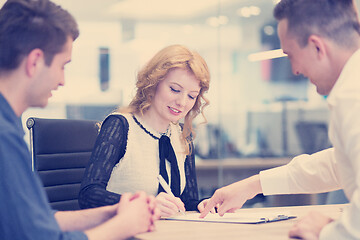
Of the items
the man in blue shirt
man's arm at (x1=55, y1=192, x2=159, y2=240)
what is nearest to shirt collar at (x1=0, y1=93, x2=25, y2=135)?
the man in blue shirt

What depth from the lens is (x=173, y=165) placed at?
2145 millimetres

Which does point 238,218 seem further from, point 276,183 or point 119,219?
point 119,219

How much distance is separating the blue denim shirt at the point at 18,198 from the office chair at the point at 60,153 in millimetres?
979

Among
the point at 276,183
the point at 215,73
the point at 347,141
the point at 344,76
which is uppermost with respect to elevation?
the point at 215,73

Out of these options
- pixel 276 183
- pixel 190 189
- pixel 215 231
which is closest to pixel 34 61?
pixel 215 231

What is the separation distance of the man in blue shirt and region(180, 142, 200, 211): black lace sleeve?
0.74m

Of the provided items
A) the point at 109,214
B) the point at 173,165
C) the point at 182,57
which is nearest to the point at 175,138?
the point at 173,165

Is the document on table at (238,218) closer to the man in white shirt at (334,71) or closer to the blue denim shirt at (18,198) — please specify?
the man in white shirt at (334,71)

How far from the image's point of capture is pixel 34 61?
1171mm

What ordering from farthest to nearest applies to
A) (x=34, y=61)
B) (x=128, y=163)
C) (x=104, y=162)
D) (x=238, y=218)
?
(x=128, y=163), (x=104, y=162), (x=238, y=218), (x=34, y=61)

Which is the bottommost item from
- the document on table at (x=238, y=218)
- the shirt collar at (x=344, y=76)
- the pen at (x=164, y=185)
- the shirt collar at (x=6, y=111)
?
the document on table at (x=238, y=218)

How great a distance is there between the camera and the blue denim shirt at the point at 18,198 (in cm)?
104

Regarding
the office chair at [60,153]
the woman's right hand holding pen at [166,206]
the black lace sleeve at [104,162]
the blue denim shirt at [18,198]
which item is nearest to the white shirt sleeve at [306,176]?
the woman's right hand holding pen at [166,206]

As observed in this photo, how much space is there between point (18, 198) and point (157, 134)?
1.16 m
